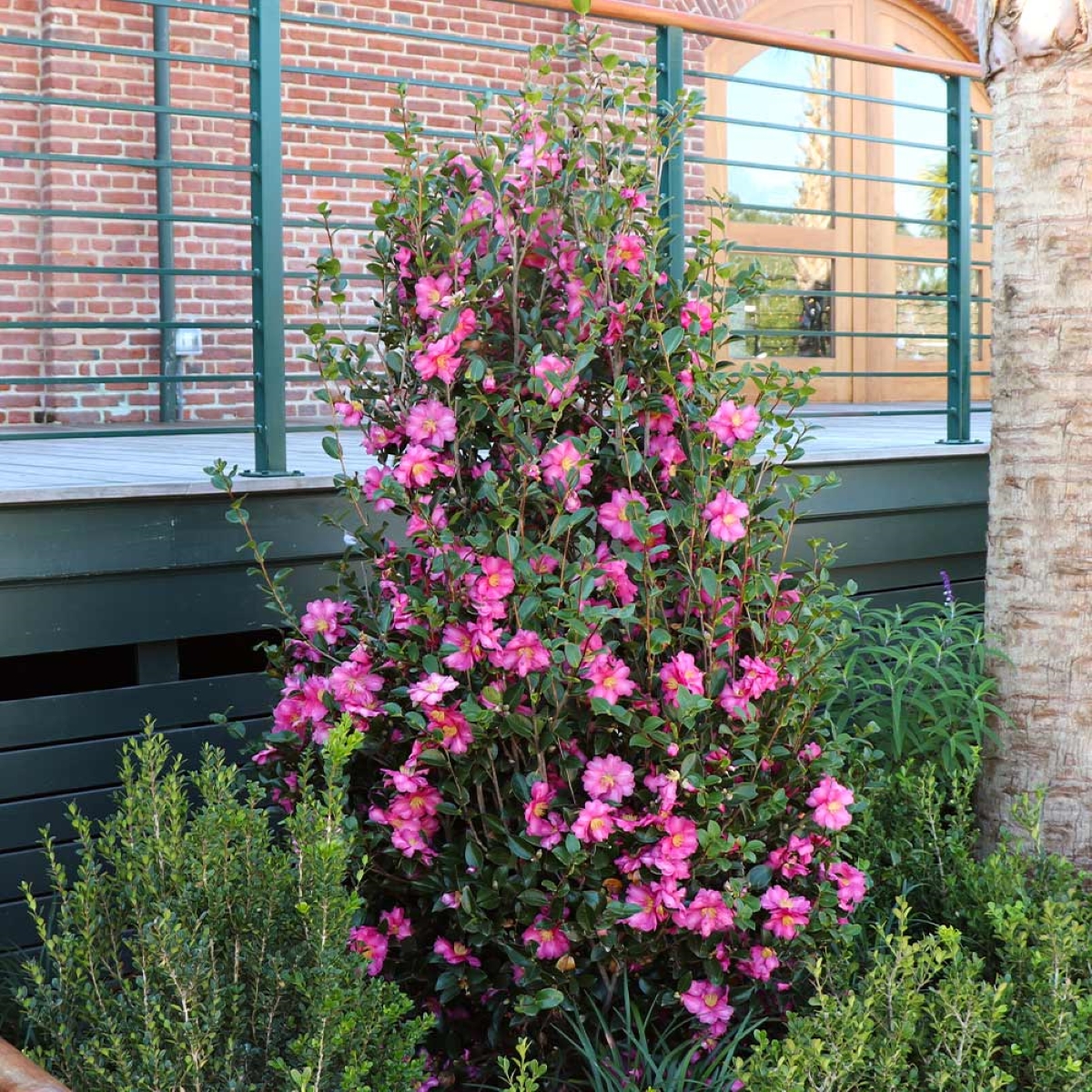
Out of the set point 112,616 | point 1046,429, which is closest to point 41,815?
point 112,616

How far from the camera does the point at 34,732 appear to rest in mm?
2801

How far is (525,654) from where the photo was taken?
2168 mm

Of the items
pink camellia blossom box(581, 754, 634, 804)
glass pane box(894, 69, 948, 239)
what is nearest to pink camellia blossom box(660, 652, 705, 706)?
pink camellia blossom box(581, 754, 634, 804)

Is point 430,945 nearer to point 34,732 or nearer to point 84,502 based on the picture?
point 34,732

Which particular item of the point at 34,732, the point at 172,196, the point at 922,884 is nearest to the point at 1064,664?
the point at 922,884

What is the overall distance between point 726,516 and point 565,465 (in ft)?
0.90

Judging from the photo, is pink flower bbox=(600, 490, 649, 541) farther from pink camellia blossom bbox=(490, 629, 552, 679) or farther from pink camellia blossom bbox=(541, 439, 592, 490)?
pink camellia blossom bbox=(490, 629, 552, 679)

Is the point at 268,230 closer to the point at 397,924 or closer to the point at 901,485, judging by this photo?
the point at 397,924

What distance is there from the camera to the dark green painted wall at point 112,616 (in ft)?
9.09

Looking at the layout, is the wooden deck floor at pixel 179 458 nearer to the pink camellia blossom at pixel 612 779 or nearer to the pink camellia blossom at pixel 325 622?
the pink camellia blossom at pixel 325 622

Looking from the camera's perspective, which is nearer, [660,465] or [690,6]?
[660,465]

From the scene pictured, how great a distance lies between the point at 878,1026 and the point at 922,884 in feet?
2.41

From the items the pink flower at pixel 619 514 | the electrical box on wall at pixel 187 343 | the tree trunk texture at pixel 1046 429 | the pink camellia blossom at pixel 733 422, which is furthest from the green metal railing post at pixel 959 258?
the electrical box on wall at pixel 187 343

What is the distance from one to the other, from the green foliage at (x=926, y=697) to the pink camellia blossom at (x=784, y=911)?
0.73 metres
